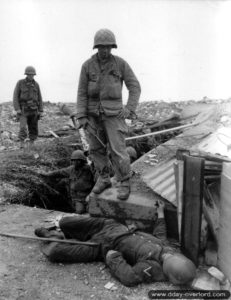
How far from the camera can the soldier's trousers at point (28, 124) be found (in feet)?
31.7

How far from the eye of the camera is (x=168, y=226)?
4973mm

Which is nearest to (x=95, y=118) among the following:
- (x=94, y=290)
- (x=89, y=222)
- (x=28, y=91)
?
(x=89, y=222)

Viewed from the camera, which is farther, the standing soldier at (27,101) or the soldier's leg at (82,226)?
the standing soldier at (27,101)

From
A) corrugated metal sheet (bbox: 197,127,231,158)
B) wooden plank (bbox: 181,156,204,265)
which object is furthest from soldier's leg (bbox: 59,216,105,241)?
corrugated metal sheet (bbox: 197,127,231,158)

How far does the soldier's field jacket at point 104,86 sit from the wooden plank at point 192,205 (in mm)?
1504

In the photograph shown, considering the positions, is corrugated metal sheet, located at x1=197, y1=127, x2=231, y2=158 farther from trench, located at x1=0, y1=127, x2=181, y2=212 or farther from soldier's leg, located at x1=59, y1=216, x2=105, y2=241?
trench, located at x1=0, y1=127, x2=181, y2=212

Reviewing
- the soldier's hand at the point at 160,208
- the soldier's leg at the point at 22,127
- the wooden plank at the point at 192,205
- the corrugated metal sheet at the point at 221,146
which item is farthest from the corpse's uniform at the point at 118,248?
the soldier's leg at the point at 22,127

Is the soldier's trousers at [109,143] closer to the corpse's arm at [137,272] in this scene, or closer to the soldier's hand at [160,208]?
the soldier's hand at [160,208]

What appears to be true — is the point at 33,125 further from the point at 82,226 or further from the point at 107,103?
the point at 82,226

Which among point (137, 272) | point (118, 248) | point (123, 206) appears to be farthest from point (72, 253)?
point (123, 206)

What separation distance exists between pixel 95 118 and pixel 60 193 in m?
3.17

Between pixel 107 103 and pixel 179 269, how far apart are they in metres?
2.34

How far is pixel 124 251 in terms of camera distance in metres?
4.37

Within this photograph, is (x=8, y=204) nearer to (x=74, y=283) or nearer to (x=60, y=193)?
(x=60, y=193)
